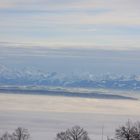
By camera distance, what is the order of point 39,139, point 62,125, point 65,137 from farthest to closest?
point 62,125
point 39,139
point 65,137

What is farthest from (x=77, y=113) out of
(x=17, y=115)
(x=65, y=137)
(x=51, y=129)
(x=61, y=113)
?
(x=65, y=137)

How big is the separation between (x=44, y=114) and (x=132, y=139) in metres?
110

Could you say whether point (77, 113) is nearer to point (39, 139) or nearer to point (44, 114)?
point (44, 114)

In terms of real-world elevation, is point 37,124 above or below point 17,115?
below

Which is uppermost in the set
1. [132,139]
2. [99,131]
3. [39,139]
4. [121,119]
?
[121,119]

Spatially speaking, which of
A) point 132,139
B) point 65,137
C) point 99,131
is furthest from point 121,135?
point 99,131

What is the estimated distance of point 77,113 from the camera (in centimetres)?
17462

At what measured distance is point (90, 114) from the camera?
17062 cm

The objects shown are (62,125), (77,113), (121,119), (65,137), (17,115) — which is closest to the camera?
(65,137)

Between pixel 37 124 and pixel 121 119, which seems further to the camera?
pixel 121 119

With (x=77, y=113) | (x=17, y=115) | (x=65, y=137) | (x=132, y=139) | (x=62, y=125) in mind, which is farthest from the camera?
(x=77, y=113)

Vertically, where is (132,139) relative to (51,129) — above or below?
below

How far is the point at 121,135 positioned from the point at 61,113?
370 ft

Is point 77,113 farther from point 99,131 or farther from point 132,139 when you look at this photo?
point 132,139
